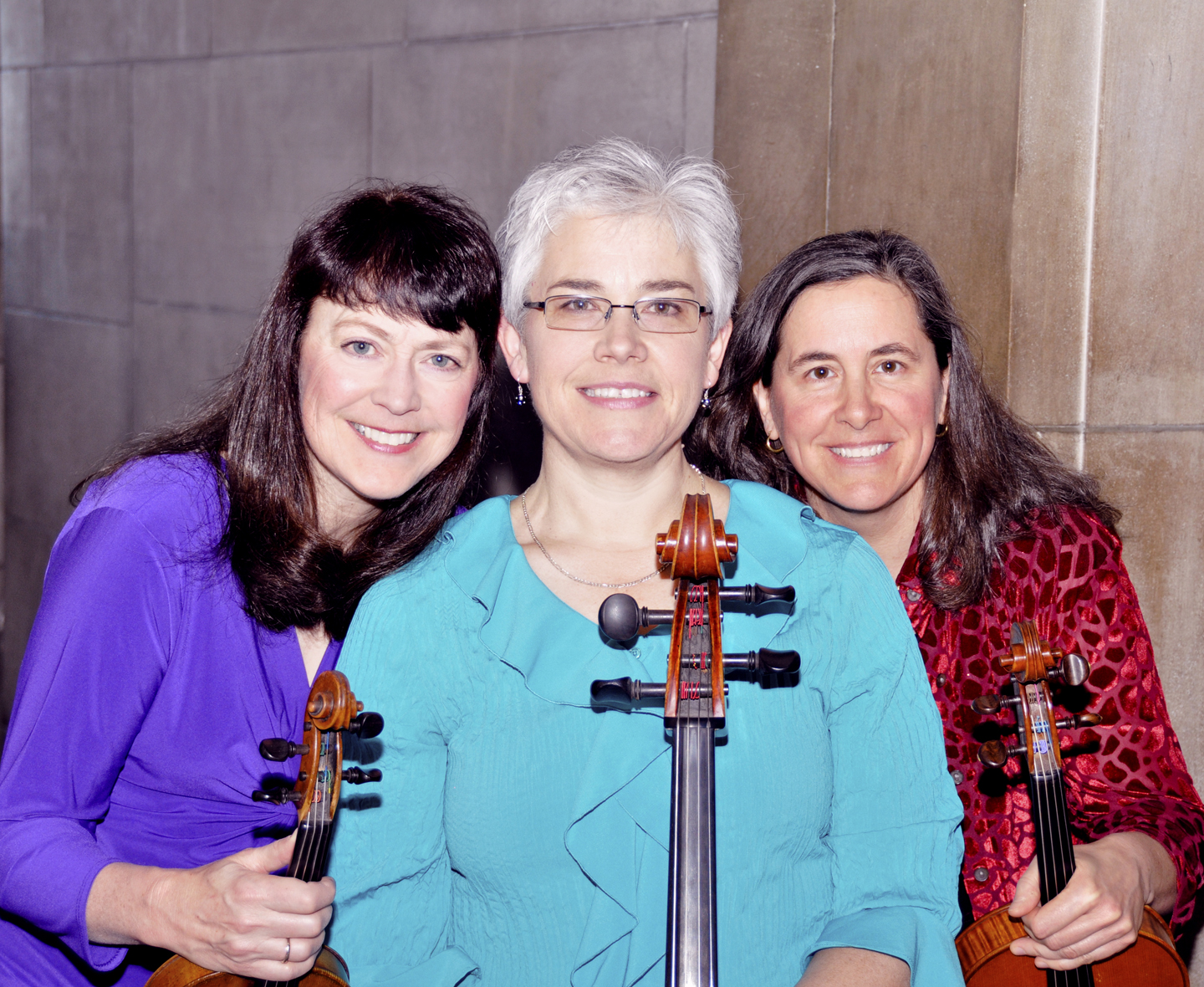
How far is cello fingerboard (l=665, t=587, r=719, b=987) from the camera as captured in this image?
1354 millimetres

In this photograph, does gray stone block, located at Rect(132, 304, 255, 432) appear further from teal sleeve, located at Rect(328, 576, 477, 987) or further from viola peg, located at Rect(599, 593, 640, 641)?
viola peg, located at Rect(599, 593, 640, 641)

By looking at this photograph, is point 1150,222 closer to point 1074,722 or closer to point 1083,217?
point 1083,217

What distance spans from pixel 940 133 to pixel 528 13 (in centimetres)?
146

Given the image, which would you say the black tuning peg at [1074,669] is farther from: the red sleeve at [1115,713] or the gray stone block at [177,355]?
the gray stone block at [177,355]

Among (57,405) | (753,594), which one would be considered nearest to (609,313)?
(753,594)

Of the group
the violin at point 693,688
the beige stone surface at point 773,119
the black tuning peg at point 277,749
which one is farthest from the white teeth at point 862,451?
the black tuning peg at point 277,749

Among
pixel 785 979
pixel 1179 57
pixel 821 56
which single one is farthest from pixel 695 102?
pixel 785 979

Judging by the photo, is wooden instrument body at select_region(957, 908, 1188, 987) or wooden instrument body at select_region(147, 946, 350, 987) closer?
wooden instrument body at select_region(147, 946, 350, 987)

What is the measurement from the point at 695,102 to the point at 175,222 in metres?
2.63

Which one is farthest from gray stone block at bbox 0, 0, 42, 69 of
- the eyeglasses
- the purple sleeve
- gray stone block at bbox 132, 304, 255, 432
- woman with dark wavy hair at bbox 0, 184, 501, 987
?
the eyeglasses

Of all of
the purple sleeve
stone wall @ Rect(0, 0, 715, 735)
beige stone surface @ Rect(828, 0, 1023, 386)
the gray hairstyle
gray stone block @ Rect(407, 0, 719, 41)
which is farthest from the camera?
stone wall @ Rect(0, 0, 715, 735)

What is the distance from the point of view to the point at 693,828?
56.8 inches

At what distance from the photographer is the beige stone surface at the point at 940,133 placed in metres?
2.52

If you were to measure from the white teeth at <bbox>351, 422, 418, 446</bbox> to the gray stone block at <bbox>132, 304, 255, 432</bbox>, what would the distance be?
8.15 ft
